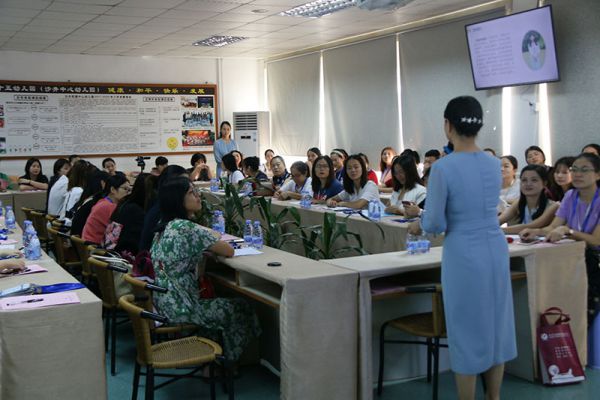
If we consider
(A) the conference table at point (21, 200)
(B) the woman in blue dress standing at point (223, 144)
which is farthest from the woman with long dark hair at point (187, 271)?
(B) the woman in blue dress standing at point (223, 144)

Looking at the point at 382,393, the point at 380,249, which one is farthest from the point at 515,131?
the point at 382,393

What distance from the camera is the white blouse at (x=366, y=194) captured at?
6.10m

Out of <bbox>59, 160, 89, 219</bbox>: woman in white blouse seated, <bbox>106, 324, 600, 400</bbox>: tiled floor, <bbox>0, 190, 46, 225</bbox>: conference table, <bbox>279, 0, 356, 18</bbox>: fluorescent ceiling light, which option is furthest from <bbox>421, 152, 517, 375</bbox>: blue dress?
<bbox>0, 190, 46, 225</bbox>: conference table

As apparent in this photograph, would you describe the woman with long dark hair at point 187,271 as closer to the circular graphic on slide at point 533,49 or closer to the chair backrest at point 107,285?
the chair backrest at point 107,285

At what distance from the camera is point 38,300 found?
2.85 meters

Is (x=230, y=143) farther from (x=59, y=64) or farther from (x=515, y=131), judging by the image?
(x=515, y=131)

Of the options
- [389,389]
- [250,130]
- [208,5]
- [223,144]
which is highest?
[208,5]

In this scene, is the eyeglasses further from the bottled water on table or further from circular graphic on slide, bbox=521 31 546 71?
circular graphic on slide, bbox=521 31 546 71

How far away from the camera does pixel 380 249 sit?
501 centimetres

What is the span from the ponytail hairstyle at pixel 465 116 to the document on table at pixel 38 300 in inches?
70.6

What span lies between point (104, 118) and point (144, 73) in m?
1.11

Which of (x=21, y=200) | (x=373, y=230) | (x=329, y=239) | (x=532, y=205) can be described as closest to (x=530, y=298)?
(x=532, y=205)

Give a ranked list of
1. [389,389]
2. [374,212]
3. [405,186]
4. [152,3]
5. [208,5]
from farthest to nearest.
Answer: [208,5] < [152,3] < [405,186] < [374,212] < [389,389]

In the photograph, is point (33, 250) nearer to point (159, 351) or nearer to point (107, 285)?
point (107, 285)
